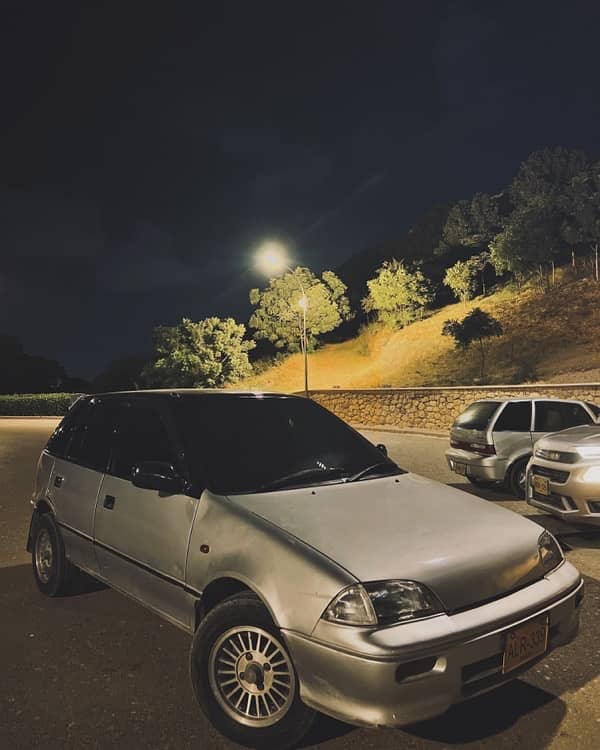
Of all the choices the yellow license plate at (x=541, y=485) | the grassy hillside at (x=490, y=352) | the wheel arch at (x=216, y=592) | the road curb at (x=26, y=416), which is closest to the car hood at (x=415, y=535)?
the wheel arch at (x=216, y=592)

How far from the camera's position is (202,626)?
9.17ft

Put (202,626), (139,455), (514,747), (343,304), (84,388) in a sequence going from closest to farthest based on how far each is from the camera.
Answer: (514,747)
(202,626)
(139,455)
(343,304)
(84,388)

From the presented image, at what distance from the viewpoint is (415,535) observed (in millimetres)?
2762

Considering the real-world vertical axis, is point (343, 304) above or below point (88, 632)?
above

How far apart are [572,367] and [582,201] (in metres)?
28.1

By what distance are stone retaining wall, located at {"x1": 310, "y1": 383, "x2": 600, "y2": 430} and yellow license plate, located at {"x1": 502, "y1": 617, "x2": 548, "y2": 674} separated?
18334 millimetres

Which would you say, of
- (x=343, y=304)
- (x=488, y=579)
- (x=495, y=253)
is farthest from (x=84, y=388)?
(x=488, y=579)

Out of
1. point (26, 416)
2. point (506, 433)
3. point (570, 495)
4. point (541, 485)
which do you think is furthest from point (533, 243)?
point (570, 495)

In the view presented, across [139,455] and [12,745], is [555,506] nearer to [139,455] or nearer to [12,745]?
[139,455]

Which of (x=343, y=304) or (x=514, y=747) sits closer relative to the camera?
(x=514, y=747)

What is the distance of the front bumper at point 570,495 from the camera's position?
19.4 feet

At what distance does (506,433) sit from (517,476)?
0.69m

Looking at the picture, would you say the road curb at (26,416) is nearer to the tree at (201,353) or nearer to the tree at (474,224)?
the tree at (201,353)

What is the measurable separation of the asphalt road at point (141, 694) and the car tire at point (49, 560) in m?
0.12
